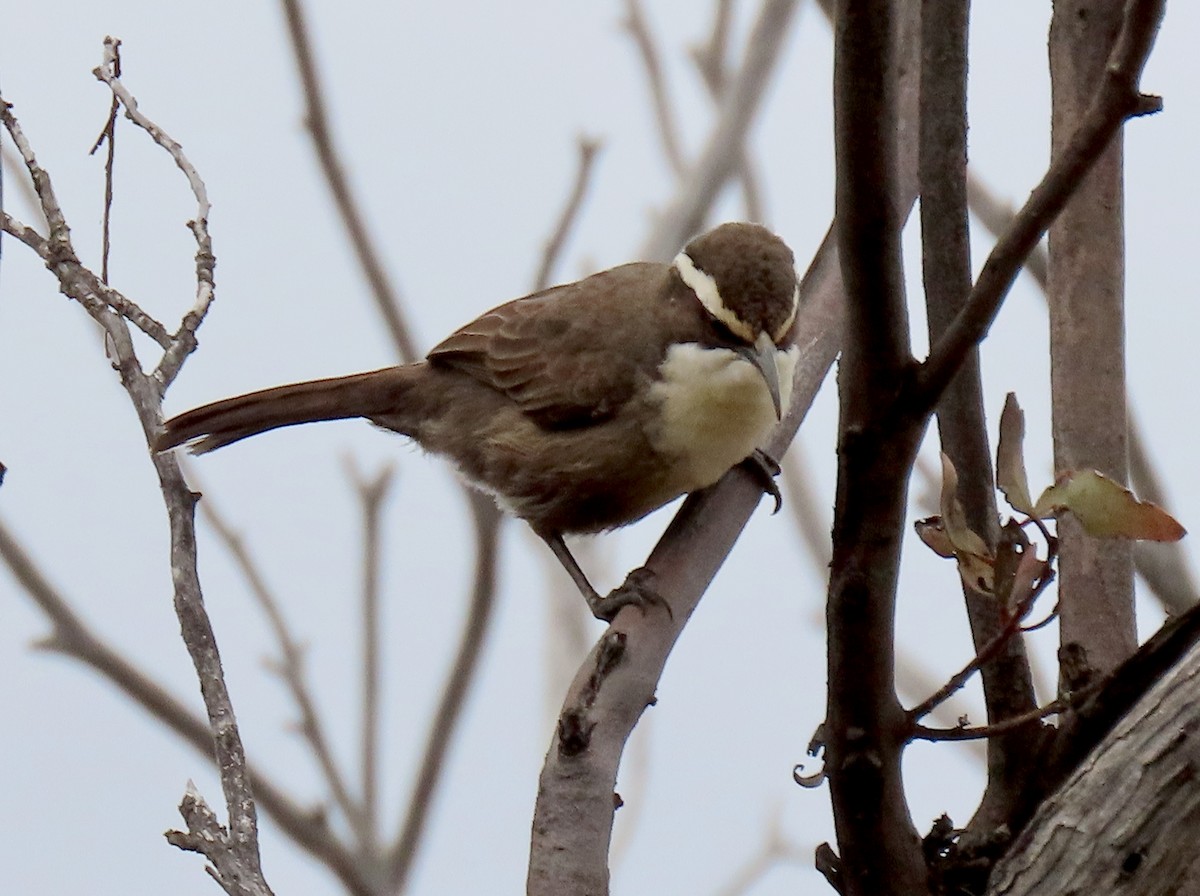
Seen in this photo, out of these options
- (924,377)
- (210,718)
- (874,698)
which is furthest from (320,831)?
(924,377)

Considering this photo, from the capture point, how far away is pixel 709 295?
10.4ft

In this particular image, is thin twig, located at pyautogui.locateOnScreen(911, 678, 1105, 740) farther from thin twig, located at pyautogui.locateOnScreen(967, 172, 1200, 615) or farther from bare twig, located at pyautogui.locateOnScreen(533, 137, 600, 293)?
bare twig, located at pyautogui.locateOnScreen(533, 137, 600, 293)

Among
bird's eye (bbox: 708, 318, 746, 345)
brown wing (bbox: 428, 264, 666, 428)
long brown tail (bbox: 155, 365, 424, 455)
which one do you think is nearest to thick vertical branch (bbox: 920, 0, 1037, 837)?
bird's eye (bbox: 708, 318, 746, 345)

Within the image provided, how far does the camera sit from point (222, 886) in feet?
4.95

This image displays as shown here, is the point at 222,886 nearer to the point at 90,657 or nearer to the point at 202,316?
the point at 202,316

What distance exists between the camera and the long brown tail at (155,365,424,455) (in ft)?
11.8

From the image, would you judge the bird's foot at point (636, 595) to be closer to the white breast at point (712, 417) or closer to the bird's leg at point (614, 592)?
the bird's leg at point (614, 592)

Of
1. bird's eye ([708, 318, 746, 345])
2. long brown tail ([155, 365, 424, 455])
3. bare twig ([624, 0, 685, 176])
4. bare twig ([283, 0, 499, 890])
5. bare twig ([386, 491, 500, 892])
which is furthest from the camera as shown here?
bare twig ([624, 0, 685, 176])

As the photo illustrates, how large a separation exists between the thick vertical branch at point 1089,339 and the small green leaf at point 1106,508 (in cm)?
52

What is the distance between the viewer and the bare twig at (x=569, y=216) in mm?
3410

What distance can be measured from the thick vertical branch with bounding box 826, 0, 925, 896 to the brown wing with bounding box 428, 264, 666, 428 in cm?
175

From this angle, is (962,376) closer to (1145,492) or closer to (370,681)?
(1145,492)

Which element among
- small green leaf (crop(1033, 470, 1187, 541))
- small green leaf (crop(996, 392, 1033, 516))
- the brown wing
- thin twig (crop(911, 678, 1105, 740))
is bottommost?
thin twig (crop(911, 678, 1105, 740))

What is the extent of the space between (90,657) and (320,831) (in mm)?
607
